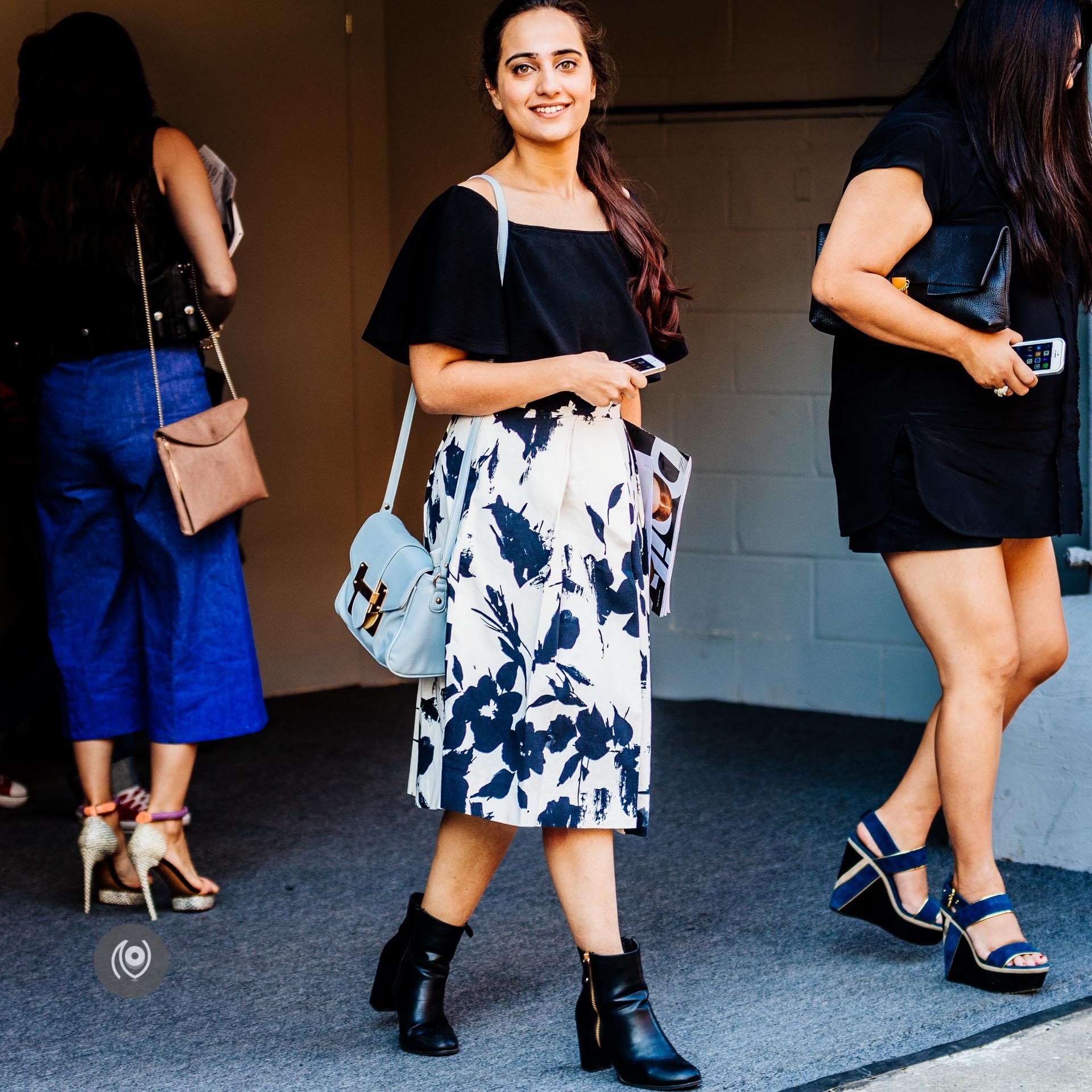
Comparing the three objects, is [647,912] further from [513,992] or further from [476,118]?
[476,118]

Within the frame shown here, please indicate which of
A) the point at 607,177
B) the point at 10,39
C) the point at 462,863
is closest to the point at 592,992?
the point at 462,863

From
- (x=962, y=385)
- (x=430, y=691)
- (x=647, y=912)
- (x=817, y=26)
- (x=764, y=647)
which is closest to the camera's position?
(x=430, y=691)

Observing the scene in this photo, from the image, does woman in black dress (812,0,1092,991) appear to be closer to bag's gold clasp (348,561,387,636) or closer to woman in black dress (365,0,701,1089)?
woman in black dress (365,0,701,1089)

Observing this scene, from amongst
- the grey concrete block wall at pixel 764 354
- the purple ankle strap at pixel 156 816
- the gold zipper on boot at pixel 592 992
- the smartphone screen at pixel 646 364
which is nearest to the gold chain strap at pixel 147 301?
the purple ankle strap at pixel 156 816

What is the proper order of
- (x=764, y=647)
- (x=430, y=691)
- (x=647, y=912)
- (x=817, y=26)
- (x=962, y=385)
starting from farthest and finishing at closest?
(x=764, y=647) → (x=817, y=26) → (x=647, y=912) → (x=962, y=385) → (x=430, y=691)

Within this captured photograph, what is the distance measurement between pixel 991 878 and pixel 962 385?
0.84 metres

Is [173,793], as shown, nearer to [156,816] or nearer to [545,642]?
[156,816]

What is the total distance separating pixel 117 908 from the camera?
3.28 metres

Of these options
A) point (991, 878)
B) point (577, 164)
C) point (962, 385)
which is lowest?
point (991, 878)

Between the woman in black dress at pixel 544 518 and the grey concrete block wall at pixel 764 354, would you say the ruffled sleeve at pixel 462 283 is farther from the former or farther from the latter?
the grey concrete block wall at pixel 764 354

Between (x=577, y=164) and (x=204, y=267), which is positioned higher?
(x=577, y=164)

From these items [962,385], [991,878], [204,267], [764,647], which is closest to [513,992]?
[991,878]

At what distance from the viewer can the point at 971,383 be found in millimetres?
2688

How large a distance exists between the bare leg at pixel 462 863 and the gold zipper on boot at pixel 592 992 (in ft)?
0.68
